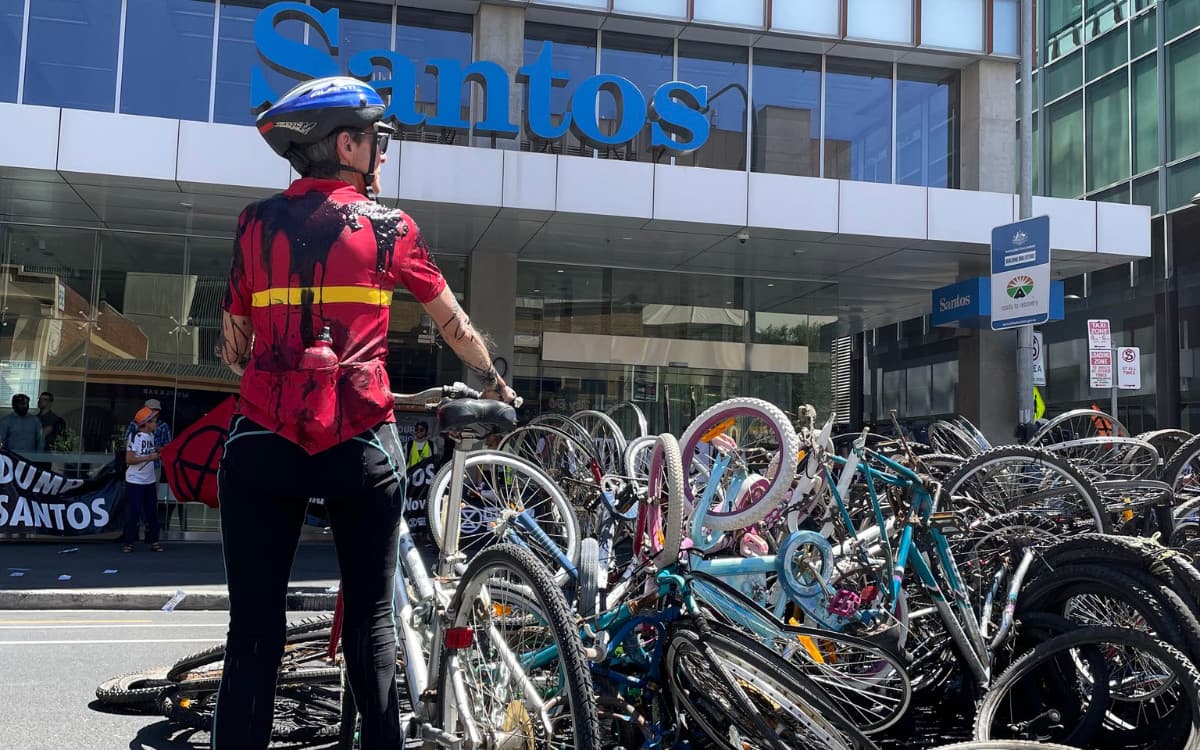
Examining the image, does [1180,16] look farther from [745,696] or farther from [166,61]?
[745,696]

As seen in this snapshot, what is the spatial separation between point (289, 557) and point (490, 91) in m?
12.5

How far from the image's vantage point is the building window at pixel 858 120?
16734 mm

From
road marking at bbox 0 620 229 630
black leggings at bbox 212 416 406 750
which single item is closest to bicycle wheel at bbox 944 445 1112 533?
black leggings at bbox 212 416 406 750

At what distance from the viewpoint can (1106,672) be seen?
331 cm

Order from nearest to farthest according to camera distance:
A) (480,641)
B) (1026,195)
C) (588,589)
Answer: (480,641), (588,589), (1026,195)

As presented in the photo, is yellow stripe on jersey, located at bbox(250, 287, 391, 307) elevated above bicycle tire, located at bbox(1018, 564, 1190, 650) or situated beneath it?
elevated above

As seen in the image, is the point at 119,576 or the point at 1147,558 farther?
the point at 119,576

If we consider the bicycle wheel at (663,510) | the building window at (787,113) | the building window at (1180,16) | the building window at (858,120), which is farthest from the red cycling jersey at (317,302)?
the building window at (1180,16)

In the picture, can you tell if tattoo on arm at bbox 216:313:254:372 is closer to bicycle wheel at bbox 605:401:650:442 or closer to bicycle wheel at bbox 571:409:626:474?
bicycle wheel at bbox 571:409:626:474

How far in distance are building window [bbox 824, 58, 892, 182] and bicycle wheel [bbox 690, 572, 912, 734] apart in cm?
1387

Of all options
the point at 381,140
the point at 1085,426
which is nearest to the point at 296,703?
the point at 381,140

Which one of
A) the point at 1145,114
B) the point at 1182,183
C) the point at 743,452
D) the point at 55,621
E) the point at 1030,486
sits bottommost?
the point at 55,621

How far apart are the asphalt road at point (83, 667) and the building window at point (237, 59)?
833 cm

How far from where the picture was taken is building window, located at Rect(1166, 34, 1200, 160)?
24.9 m
